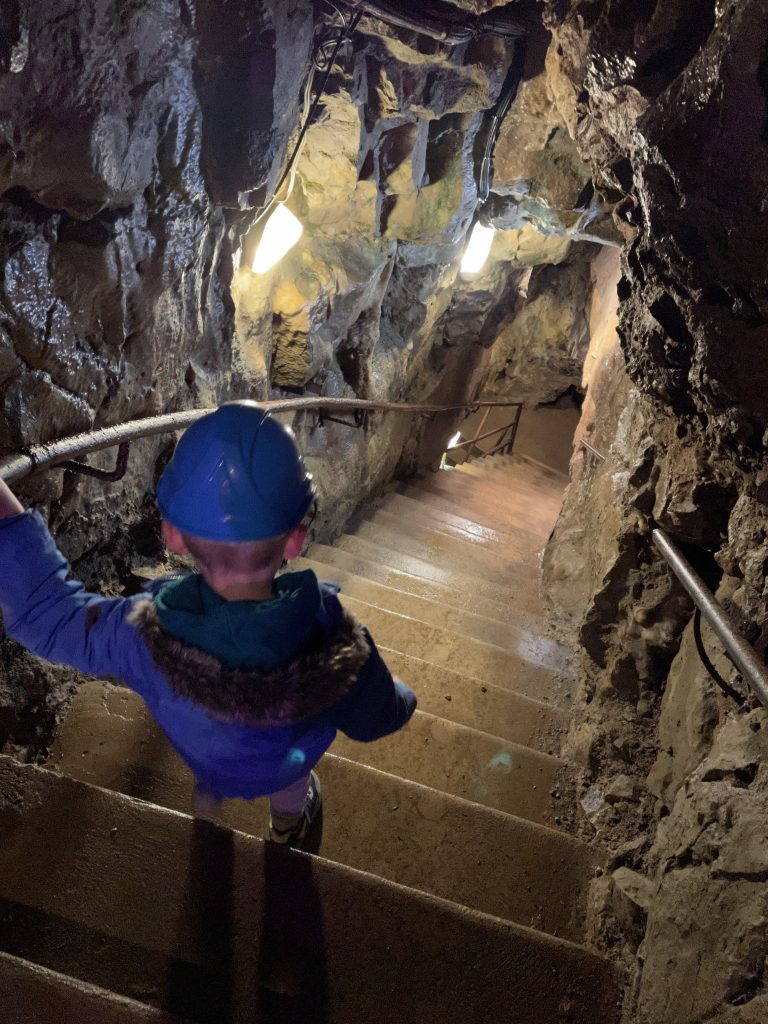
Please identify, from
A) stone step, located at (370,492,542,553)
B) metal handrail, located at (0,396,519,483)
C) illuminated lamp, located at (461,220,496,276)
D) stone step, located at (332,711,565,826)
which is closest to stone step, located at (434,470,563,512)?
stone step, located at (370,492,542,553)

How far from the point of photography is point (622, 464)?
15.8 ft

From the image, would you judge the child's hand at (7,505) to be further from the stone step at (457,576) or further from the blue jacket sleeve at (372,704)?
the stone step at (457,576)

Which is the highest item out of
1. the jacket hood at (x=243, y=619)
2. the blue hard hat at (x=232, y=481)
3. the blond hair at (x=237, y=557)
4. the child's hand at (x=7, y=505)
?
the blue hard hat at (x=232, y=481)

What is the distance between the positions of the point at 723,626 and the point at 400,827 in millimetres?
1600

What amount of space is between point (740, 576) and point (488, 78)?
4448 millimetres

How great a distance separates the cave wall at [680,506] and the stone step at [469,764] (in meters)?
0.22

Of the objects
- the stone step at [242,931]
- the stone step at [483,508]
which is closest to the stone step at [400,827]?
the stone step at [242,931]

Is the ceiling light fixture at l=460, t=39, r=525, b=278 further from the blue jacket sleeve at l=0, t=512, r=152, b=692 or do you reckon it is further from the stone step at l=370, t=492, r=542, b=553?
the blue jacket sleeve at l=0, t=512, r=152, b=692

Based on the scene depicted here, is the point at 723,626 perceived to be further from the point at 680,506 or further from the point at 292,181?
the point at 292,181

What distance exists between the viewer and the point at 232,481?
1415 millimetres

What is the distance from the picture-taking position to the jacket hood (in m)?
1.49

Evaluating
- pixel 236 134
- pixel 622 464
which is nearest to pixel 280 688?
pixel 236 134

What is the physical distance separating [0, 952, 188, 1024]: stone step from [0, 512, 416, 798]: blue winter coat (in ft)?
1.88

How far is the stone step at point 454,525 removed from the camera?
8.02 metres
